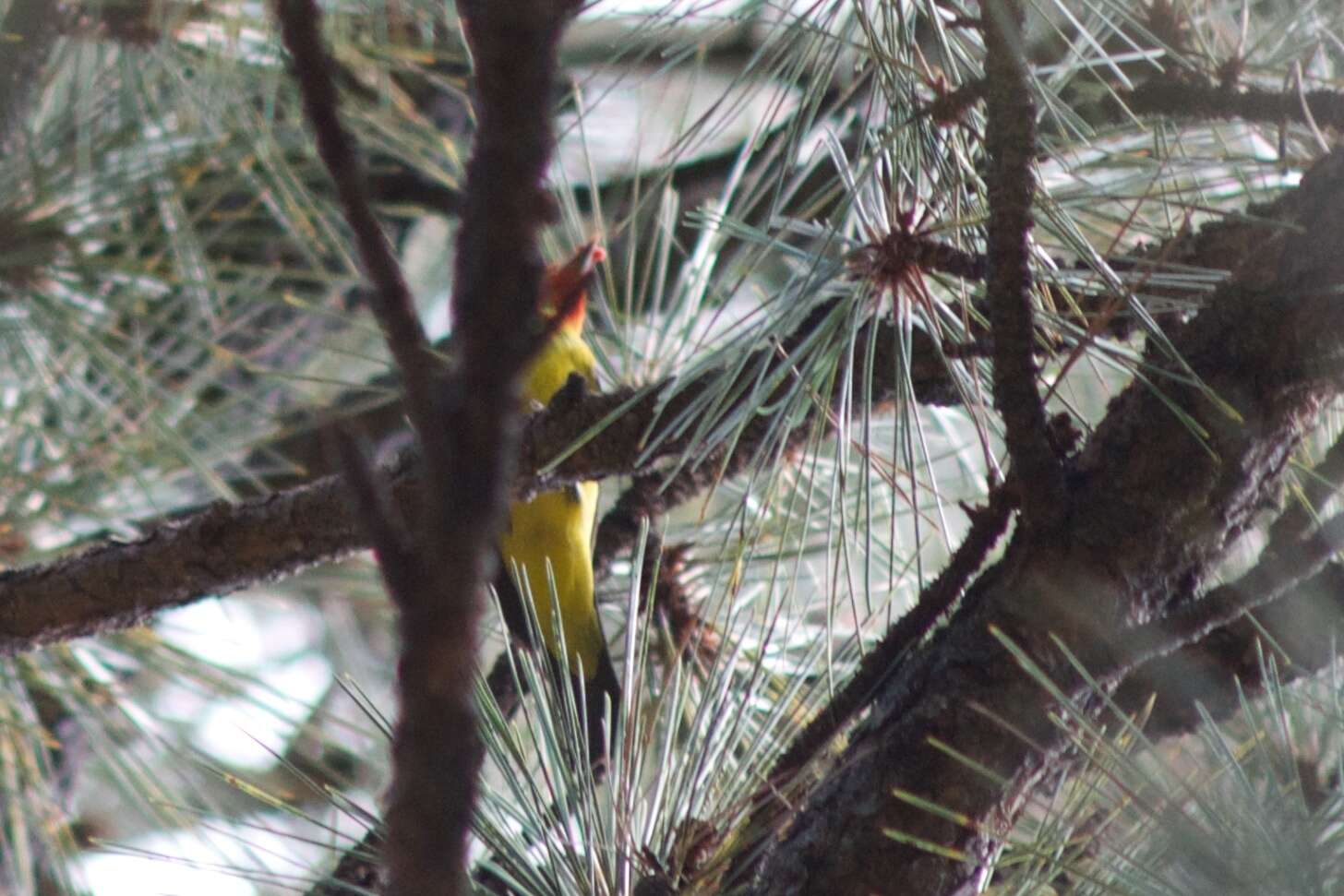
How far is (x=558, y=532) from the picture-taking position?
1.70m

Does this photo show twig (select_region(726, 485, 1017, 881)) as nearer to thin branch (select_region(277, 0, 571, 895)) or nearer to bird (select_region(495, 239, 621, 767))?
thin branch (select_region(277, 0, 571, 895))

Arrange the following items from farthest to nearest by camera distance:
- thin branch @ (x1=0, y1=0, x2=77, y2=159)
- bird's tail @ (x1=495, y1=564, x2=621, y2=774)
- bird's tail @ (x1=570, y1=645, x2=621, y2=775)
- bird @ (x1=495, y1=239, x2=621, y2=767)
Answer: thin branch @ (x1=0, y1=0, x2=77, y2=159) < bird @ (x1=495, y1=239, x2=621, y2=767) < bird's tail @ (x1=570, y1=645, x2=621, y2=775) < bird's tail @ (x1=495, y1=564, x2=621, y2=774)

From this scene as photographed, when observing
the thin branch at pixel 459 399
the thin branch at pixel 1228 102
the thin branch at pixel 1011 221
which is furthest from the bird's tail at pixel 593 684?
the thin branch at pixel 1228 102

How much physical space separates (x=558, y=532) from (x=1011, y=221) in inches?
42.2

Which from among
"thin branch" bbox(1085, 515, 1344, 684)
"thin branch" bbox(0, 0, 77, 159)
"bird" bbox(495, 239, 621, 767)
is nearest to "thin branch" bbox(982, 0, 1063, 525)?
"thin branch" bbox(1085, 515, 1344, 684)

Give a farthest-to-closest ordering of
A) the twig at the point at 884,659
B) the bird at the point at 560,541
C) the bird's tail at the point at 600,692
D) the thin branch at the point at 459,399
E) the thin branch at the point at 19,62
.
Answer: the thin branch at the point at 19,62 < the bird at the point at 560,541 < the bird's tail at the point at 600,692 < the twig at the point at 884,659 < the thin branch at the point at 459,399

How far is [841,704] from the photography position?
834 millimetres

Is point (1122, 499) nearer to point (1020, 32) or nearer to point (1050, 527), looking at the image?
point (1050, 527)

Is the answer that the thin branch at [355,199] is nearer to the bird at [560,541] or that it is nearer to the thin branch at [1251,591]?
the thin branch at [1251,591]

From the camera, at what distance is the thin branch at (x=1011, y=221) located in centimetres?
70

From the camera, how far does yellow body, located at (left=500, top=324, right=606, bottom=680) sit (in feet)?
5.30

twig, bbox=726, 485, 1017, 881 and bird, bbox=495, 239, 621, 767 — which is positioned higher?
bird, bbox=495, 239, 621, 767

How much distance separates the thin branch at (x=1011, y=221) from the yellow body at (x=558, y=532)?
2.97 ft

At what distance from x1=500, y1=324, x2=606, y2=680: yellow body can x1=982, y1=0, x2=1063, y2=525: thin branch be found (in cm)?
91
